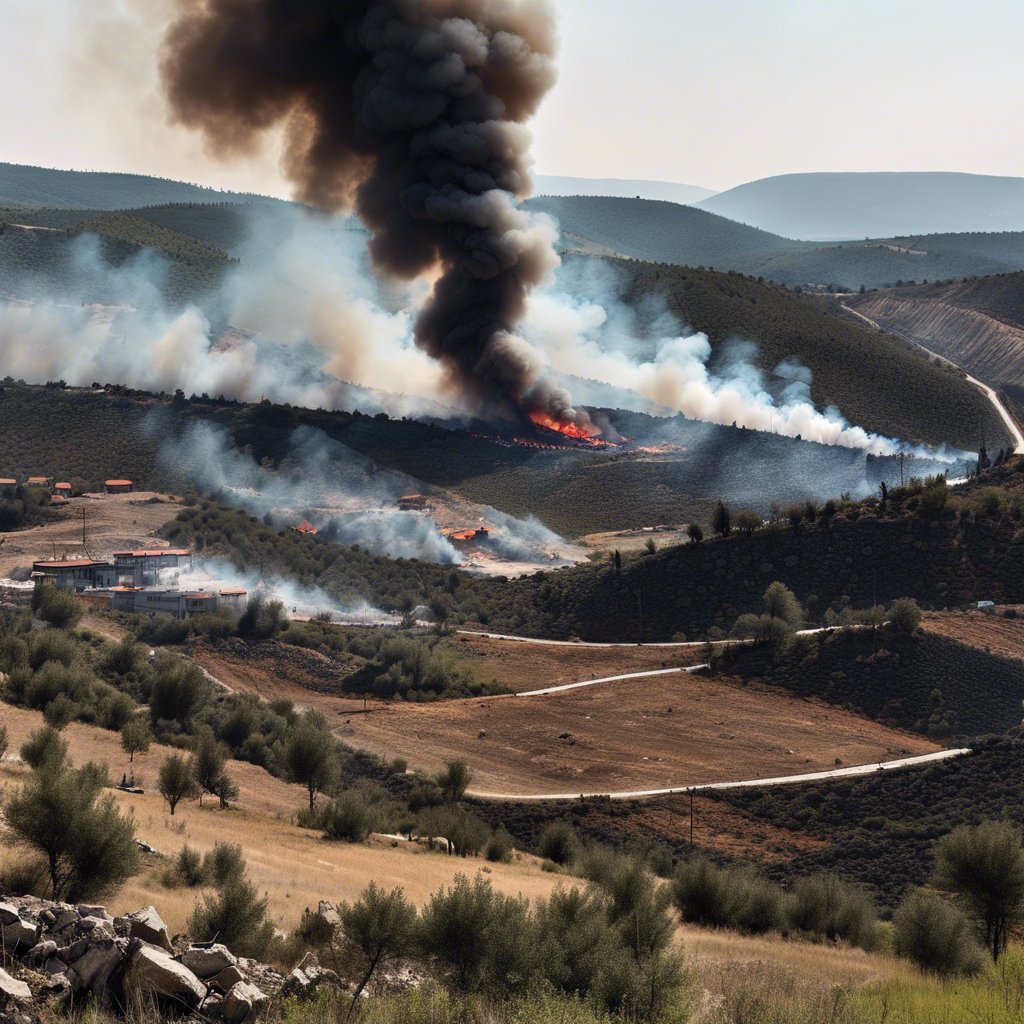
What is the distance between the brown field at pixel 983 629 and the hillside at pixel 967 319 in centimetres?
8379

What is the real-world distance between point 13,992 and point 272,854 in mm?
13788

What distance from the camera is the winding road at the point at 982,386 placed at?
106225 millimetres

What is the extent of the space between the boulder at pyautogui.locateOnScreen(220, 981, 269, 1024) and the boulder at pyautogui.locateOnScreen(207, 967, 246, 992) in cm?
27

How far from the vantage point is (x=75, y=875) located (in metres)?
17.5

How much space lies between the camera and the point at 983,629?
53.1 metres

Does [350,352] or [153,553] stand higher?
[350,352]

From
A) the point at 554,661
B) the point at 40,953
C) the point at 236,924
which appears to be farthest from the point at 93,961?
the point at 554,661

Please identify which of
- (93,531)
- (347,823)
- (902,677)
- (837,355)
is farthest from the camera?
(837,355)

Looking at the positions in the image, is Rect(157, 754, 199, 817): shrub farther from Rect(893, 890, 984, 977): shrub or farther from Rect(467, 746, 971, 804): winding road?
Rect(893, 890, 984, 977): shrub

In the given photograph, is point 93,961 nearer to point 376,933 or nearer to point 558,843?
point 376,933

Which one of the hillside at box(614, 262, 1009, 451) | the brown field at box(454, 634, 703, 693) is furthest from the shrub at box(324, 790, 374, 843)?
the hillside at box(614, 262, 1009, 451)

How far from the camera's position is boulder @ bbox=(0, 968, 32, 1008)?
11672mm

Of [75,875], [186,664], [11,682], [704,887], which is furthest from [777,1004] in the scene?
[186,664]

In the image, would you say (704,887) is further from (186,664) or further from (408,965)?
(186,664)
